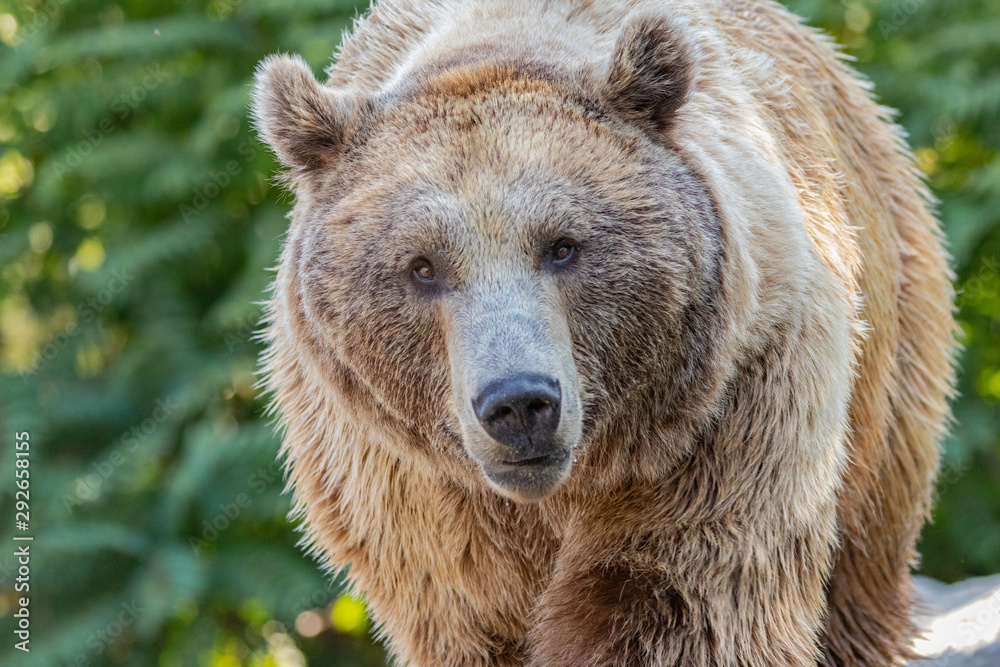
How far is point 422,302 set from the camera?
3393 millimetres

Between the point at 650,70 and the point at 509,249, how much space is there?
768 millimetres

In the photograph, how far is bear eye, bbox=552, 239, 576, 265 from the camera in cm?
333

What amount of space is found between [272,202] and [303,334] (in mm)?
5716

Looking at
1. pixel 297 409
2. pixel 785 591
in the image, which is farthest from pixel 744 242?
pixel 297 409

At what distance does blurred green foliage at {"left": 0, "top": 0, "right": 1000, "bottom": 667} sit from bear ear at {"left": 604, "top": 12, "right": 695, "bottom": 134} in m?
4.21

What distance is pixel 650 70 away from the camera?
3.51 m
